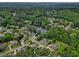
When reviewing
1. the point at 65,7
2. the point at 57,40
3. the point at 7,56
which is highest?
the point at 65,7

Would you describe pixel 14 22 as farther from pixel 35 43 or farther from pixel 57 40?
pixel 57 40

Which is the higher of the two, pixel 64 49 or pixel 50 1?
pixel 50 1

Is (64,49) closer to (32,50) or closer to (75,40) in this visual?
(75,40)

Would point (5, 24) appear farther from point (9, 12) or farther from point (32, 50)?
point (32, 50)

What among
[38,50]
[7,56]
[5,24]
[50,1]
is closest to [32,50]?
[38,50]

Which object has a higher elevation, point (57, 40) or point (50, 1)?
point (50, 1)

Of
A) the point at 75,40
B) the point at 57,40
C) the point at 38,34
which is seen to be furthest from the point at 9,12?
the point at 75,40

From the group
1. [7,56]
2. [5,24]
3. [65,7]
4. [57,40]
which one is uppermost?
[65,7]

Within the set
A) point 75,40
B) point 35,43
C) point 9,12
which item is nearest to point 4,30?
point 9,12
